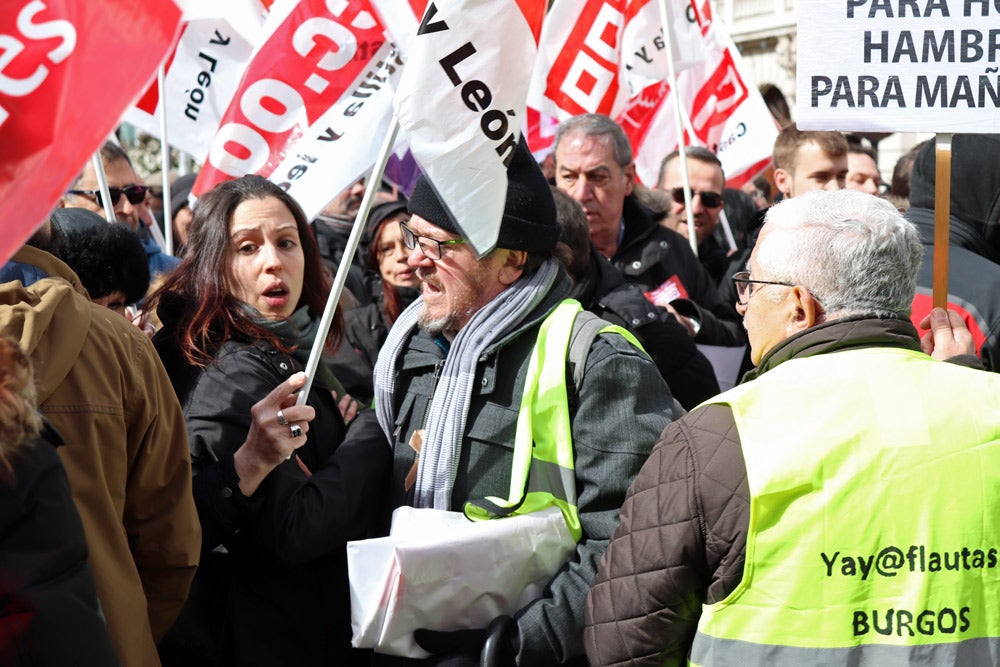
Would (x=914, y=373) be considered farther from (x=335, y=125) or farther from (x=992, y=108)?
(x=335, y=125)

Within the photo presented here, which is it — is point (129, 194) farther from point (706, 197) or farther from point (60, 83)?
point (60, 83)

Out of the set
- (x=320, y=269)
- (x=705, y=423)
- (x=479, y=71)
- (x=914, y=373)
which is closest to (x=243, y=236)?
(x=320, y=269)

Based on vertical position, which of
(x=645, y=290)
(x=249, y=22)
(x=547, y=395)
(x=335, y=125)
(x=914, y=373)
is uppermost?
(x=249, y=22)

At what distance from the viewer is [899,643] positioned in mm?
2189

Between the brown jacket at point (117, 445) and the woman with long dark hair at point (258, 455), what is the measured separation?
0.29 meters

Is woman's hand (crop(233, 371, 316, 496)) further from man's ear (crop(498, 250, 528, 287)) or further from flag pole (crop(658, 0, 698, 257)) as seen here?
flag pole (crop(658, 0, 698, 257))

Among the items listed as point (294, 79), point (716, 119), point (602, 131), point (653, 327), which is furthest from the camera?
point (716, 119)

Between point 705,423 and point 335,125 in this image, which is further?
point 335,125

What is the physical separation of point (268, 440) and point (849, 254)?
4.80 ft

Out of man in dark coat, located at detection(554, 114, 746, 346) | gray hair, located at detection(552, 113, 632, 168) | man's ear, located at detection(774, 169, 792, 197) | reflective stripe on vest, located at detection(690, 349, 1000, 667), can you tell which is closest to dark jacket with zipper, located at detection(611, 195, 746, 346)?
man in dark coat, located at detection(554, 114, 746, 346)

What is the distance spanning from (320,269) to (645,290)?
1.94 m

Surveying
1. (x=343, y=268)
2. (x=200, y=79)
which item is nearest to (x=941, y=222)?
(x=343, y=268)

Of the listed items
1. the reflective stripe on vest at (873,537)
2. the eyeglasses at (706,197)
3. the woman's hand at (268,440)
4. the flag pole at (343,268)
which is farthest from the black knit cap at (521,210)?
the eyeglasses at (706,197)

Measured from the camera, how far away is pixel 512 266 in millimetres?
3211
